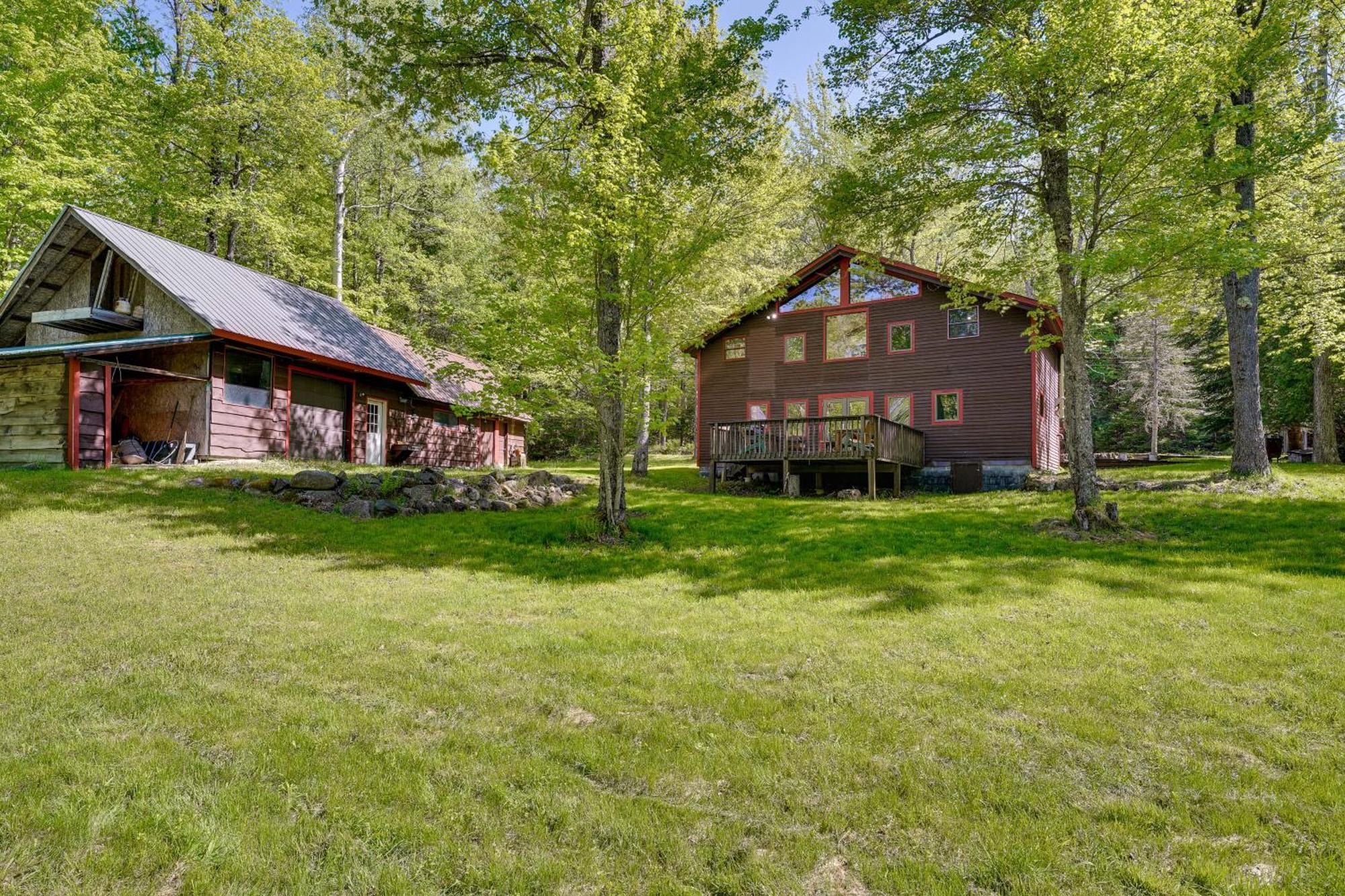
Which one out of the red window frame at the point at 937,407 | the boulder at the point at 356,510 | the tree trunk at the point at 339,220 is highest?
the tree trunk at the point at 339,220

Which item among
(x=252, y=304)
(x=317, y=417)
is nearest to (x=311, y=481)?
(x=317, y=417)

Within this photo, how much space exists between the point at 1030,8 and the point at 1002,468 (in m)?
11.5

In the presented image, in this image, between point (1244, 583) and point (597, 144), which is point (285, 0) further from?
point (1244, 583)

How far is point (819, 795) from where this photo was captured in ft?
9.40

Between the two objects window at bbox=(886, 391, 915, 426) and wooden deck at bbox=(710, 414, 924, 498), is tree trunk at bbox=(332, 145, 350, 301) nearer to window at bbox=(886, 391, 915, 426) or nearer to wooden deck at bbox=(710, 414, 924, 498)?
wooden deck at bbox=(710, 414, 924, 498)

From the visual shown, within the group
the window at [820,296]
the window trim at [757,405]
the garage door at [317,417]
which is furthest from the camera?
the window trim at [757,405]

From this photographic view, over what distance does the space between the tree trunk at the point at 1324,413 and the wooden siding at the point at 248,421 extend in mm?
28471

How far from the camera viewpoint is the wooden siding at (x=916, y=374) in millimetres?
18109

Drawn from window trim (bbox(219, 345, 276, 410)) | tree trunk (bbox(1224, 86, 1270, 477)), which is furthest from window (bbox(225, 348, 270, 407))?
tree trunk (bbox(1224, 86, 1270, 477))

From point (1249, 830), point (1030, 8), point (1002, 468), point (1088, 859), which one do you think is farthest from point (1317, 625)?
point (1002, 468)

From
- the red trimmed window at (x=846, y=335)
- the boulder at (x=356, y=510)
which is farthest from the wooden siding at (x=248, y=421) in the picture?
the red trimmed window at (x=846, y=335)

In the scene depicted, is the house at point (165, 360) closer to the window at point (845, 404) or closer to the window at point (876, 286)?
the window at point (845, 404)

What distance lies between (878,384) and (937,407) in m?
1.91

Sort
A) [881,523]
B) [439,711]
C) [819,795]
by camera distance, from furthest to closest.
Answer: [881,523], [439,711], [819,795]
